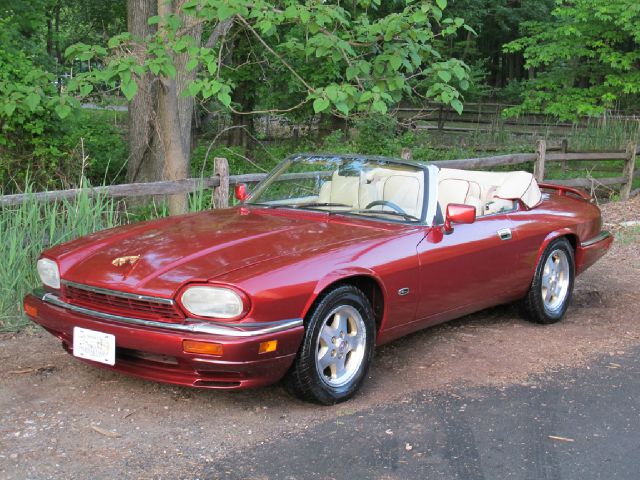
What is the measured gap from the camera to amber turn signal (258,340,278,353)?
3902mm

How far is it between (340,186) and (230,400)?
5.56ft

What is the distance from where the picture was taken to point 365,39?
795 cm

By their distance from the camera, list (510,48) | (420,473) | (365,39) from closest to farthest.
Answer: (420,473) → (365,39) → (510,48)

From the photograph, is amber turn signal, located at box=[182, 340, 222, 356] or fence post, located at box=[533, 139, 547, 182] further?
fence post, located at box=[533, 139, 547, 182]

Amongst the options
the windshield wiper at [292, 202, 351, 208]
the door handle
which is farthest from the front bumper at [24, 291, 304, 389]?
the door handle

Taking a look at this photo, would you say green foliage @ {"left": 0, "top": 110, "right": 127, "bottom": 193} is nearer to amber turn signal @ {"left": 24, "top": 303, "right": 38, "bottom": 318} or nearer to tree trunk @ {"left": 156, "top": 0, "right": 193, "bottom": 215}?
tree trunk @ {"left": 156, "top": 0, "right": 193, "bottom": 215}

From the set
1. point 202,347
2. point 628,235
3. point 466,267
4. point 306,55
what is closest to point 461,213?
point 466,267

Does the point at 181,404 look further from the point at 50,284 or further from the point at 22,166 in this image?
the point at 22,166

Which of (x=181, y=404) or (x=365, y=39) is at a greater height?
(x=365, y=39)

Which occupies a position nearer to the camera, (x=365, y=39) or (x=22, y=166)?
(x=365, y=39)

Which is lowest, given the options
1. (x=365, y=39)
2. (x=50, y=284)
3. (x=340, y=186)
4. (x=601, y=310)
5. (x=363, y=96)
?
(x=601, y=310)

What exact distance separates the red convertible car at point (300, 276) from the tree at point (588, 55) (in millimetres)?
9538

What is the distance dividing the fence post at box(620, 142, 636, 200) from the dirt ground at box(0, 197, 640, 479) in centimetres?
889

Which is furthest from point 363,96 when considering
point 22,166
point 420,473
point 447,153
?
point 447,153
